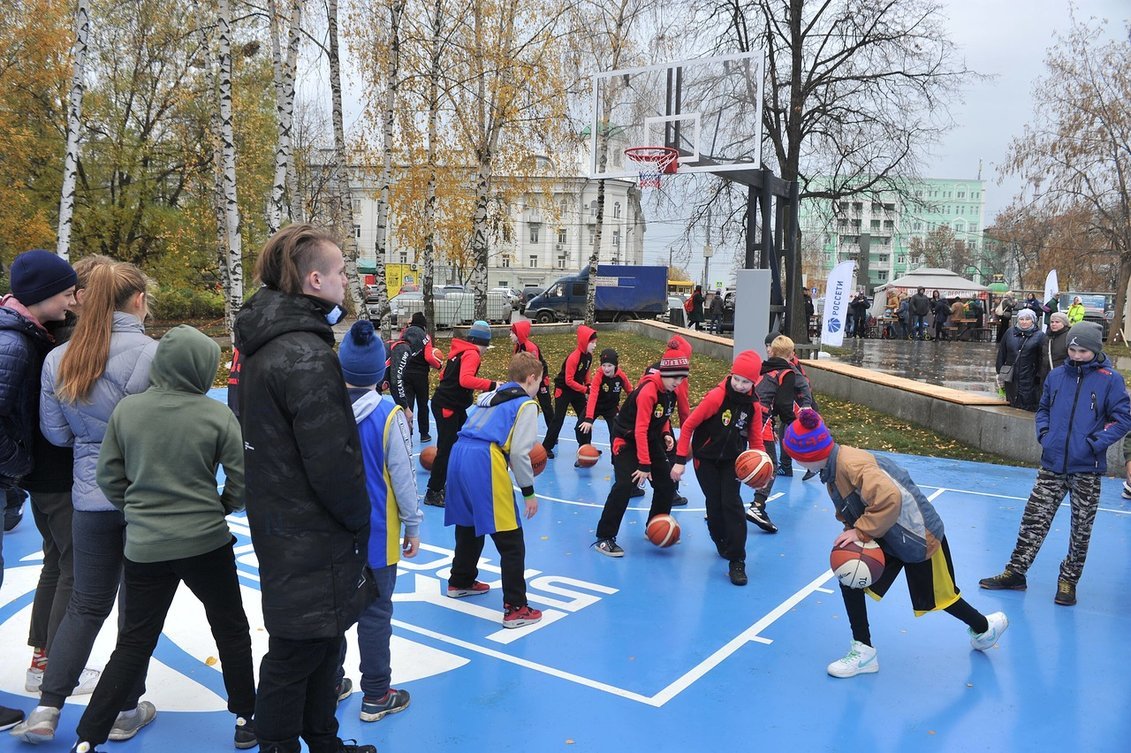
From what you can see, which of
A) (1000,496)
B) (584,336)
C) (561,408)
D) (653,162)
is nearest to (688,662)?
(584,336)

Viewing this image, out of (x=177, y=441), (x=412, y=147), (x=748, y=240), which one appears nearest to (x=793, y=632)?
(x=177, y=441)

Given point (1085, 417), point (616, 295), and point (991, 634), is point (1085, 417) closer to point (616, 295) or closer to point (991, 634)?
point (991, 634)

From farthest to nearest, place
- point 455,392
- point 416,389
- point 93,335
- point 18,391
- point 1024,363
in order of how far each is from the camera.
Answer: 1. point 1024,363
2. point 416,389
3. point 455,392
4. point 18,391
5. point 93,335

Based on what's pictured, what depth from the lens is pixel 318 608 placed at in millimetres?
2689

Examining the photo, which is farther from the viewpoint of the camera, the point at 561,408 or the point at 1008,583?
A: the point at 561,408

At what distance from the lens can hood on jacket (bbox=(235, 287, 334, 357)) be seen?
262cm

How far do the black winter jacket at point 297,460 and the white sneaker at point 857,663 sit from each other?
10.2 ft

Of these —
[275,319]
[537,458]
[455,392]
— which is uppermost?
[275,319]

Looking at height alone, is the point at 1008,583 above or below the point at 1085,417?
below

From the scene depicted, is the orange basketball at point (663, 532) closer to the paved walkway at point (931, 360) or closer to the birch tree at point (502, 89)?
the paved walkway at point (931, 360)

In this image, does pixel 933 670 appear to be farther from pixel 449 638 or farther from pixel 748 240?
pixel 748 240

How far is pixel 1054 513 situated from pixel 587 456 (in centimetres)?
525

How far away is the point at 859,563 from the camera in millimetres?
4316

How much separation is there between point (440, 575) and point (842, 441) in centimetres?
766
